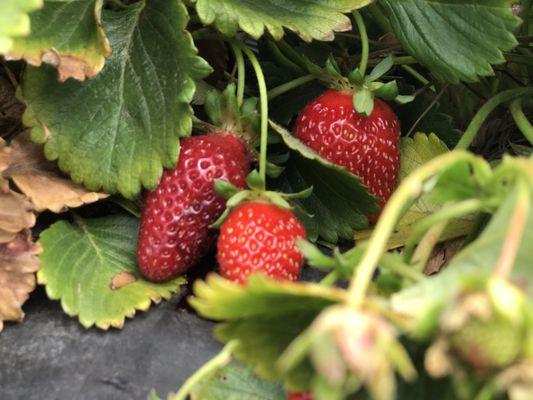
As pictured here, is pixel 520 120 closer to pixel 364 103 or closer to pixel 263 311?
pixel 364 103

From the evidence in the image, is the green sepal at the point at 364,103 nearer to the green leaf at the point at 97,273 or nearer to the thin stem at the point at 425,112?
the thin stem at the point at 425,112

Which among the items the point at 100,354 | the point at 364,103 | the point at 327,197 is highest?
the point at 364,103

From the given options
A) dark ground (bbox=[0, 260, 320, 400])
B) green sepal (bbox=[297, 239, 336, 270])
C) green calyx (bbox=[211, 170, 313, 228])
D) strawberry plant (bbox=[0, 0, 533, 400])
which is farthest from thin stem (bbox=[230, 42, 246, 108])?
green sepal (bbox=[297, 239, 336, 270])

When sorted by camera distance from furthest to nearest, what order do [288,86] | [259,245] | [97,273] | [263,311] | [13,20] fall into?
[288,86]
[97,273]
[259,245]
[13,20]
[263,311]

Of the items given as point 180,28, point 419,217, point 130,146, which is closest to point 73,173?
point 130,146

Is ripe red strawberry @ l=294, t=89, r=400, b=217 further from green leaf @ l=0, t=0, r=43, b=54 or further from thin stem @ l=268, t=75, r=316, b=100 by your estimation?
green leaf @ l=0, t=0, r=43, b=54

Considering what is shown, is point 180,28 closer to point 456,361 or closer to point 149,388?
point 149,388

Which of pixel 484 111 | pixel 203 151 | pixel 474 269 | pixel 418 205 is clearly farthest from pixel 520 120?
pixel 474 269

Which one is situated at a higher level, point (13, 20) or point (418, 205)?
point (13, 20)
